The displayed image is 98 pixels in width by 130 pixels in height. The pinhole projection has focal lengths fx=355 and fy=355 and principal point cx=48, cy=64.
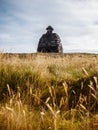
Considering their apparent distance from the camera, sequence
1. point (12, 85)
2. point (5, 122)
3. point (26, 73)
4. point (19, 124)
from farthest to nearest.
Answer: point (26, 73), point (12, 85), point (5, 122), point (19, 124)

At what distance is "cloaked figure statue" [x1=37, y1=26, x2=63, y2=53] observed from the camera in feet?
101

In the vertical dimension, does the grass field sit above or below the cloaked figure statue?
below

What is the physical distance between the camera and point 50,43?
30.8 meters

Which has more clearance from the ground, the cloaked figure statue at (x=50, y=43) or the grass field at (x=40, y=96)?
the cloaked figure statue at (x=50, y=43)

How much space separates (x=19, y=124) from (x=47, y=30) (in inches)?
1110

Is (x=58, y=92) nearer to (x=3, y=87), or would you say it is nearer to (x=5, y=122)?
(x=3, y=87)

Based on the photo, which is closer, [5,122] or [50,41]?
[5,122]

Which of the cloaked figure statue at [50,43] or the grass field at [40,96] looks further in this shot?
the cloaked figure statue at [50,43]

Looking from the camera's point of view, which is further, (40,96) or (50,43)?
(50,43)

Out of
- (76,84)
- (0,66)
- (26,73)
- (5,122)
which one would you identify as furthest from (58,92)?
(5,122)

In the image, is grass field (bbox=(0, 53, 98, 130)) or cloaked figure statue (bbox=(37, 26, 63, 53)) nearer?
grass field (bbox=(0, 53, 98, 130))

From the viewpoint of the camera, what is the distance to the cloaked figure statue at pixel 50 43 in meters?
30.8

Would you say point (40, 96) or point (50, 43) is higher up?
point (50, 43)

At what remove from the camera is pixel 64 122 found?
4426 mm
